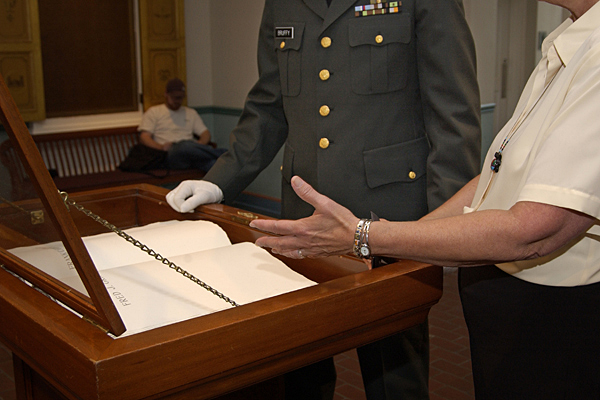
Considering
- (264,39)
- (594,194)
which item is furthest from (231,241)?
(594,194)

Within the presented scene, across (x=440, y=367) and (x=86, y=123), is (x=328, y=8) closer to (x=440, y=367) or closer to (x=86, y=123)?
(x=440, y=367)

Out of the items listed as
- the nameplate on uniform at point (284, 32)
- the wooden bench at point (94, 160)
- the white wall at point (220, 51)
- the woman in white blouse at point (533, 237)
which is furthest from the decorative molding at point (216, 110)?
the woman in white blouse at point (533, 237)

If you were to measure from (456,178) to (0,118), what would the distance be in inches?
47.2

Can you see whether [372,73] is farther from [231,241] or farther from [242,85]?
[242,85]

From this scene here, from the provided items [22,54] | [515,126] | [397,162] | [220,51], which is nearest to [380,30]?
[397,162]

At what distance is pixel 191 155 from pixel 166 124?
1.47 feet

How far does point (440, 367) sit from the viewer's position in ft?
10.7

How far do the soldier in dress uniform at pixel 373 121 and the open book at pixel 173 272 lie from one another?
26cm

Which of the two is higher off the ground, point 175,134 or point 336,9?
point 336,9

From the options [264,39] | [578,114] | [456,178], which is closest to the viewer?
[578,114]

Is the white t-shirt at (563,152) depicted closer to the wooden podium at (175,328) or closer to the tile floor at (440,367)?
the wooden podium at (175,328)

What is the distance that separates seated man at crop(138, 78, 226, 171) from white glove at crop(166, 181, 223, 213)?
4.54 meters

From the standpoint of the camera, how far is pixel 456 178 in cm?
179

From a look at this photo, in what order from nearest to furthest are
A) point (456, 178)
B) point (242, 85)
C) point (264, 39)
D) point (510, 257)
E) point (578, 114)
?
1. point (578, 114)
2. point (510, 257)
3. point (456, 178)
4. point (264, 39)
5. point (242, 85)
